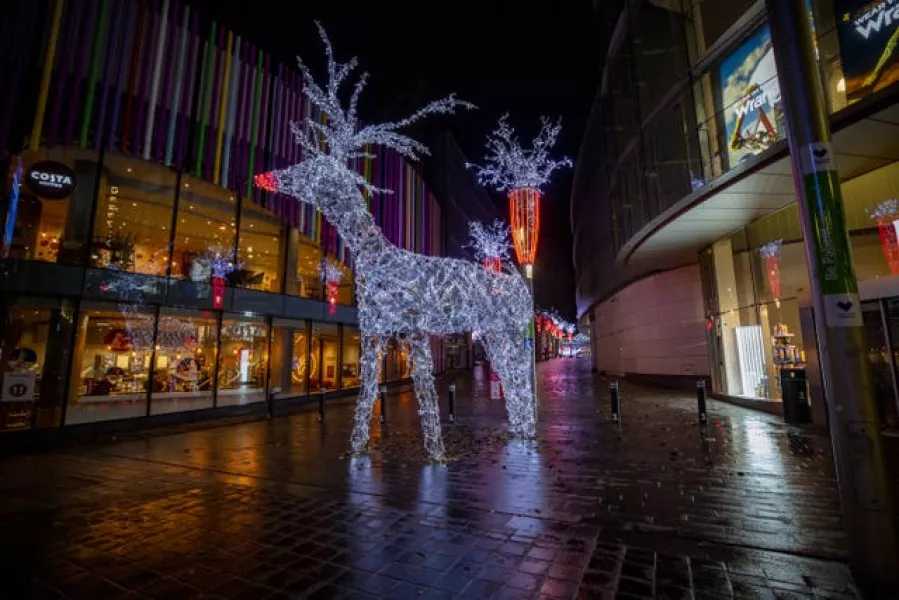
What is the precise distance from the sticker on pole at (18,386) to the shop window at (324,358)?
9.64 metres

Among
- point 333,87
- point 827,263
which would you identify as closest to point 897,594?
point 827,263

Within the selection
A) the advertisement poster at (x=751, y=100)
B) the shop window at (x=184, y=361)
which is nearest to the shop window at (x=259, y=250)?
the shop window at (x=184, y=361)

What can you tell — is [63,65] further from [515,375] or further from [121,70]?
[515,375]

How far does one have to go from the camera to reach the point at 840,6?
8.61m

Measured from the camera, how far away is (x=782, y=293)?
492 inches

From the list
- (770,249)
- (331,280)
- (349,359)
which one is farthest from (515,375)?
(349,359)

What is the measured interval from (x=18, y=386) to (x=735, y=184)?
1539cm

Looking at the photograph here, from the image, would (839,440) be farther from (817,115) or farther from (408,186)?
(408,186)

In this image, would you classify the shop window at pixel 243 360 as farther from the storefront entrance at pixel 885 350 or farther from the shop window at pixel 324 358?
the storefront entrance at pixel 885 350

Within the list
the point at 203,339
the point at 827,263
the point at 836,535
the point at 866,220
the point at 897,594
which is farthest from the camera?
the point at 203,339

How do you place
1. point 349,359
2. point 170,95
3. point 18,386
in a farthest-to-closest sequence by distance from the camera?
point 349,359, point 170,95, point 18,386

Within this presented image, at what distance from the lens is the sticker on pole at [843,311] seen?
333cm

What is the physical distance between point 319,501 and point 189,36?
14082 mm

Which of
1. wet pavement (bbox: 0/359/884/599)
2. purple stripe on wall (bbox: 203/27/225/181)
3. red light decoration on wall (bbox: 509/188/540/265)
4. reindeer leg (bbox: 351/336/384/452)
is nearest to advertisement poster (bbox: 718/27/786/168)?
red light decoration on wall (bbox: 509/188/540/265)
